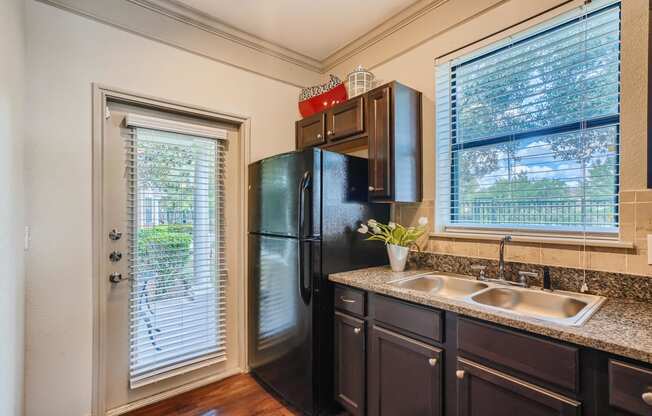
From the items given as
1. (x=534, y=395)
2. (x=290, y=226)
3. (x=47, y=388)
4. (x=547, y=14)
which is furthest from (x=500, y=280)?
(x=47, y=388)

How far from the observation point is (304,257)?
194 centimetres

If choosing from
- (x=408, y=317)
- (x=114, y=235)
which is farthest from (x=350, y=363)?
(x=114, y=235)

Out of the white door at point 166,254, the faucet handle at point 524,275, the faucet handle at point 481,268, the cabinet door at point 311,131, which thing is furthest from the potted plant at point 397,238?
the white door at point 166,254

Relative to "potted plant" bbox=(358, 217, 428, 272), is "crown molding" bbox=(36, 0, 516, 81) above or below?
above

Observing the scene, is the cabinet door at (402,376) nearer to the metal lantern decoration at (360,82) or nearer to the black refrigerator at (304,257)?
the black refrigerator at (304,257)

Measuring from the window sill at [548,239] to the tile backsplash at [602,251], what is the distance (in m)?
0.02

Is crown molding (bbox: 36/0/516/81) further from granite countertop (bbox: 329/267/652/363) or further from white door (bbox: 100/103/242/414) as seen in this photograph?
granite countertop (bbox: 329/267/652/363)

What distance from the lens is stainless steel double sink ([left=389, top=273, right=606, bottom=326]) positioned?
4.35ft

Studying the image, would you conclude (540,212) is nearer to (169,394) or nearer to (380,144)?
(380,144)

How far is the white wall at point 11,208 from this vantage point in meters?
1.16

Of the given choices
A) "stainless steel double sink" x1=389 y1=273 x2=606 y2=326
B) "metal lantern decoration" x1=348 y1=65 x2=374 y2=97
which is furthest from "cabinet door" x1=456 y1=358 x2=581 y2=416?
"metal lantern decoration" x1=348 y1=65 x2=374 y2=97

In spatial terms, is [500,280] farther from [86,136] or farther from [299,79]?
[86,136]

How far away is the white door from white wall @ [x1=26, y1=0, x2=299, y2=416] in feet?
0.43

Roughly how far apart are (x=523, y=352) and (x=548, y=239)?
0.77m
